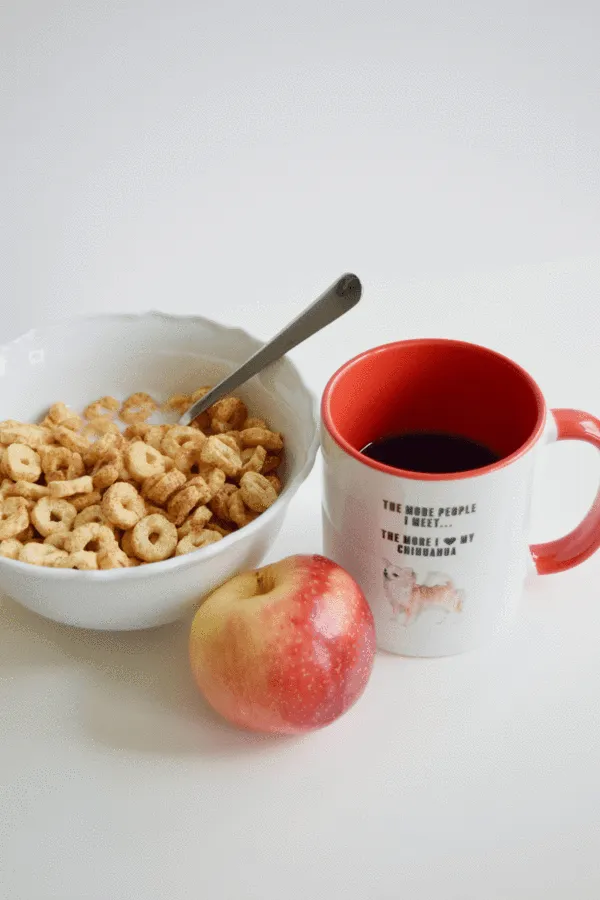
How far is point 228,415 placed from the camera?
92cm

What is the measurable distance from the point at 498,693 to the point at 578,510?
0.22 metres

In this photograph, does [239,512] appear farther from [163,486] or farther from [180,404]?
[180,404]

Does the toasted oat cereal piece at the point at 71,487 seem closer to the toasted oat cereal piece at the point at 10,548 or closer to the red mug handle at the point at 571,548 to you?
the toasted oat cereal piece at the point at 10,548

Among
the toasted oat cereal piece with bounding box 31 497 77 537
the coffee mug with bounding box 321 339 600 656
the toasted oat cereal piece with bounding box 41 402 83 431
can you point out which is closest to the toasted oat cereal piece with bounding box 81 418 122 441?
the toasted oat cereal piece with bounding box 41 402 83 431

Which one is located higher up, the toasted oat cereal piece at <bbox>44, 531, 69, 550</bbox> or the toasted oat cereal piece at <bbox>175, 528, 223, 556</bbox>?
the toasted oat cereal piece at <bbox>175, 528, 223, 556</bbox>

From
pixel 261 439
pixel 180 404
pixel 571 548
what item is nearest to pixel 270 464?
pixel 261 439

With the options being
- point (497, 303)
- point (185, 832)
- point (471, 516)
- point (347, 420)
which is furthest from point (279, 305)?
point (185, 832)

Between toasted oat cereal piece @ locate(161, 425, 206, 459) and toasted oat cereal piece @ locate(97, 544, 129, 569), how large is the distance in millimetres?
120

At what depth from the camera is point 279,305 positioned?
1198mm

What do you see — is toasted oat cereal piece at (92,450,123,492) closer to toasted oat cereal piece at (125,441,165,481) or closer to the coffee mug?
toasted oat cereal piece at (125,441,165,481)

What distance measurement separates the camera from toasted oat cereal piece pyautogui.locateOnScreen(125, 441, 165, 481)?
2.73ft

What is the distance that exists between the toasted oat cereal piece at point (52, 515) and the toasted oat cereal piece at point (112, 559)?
0.19ft

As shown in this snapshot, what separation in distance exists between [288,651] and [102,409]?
1.15ft

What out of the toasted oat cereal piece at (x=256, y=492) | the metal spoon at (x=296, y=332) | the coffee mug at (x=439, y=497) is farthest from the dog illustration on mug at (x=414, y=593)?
the metal spoon at (x=296, y=332)
